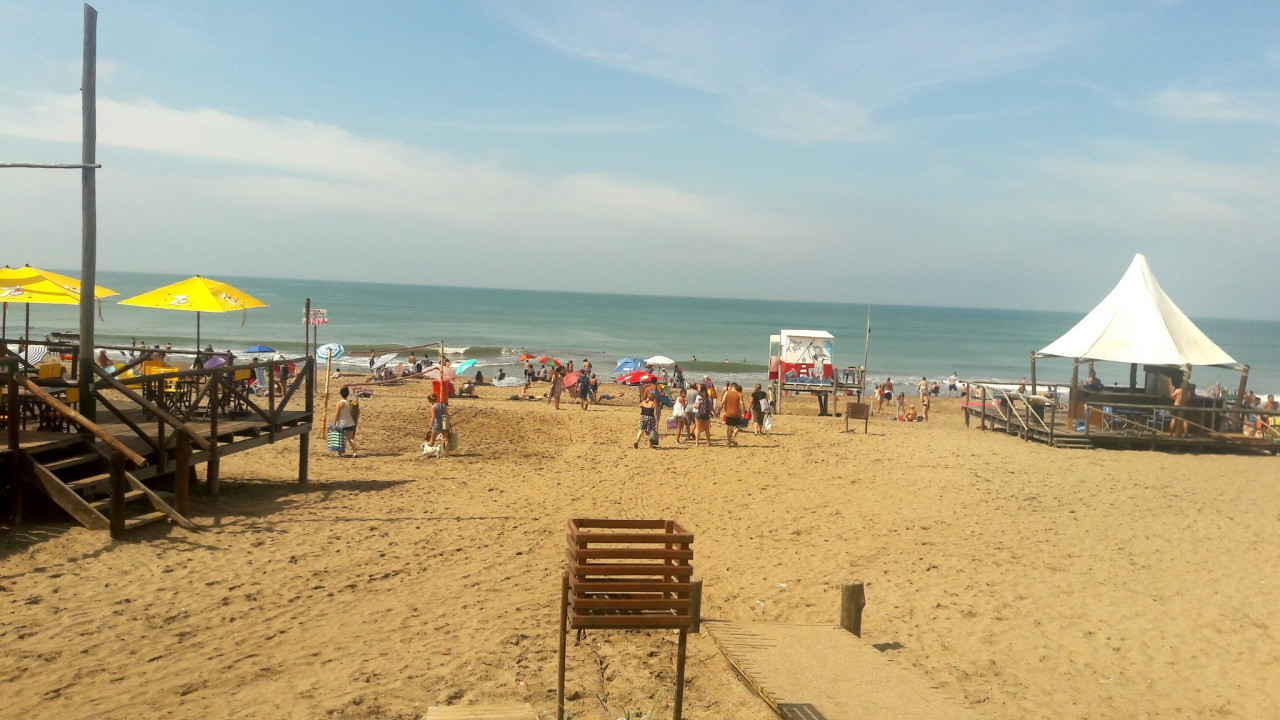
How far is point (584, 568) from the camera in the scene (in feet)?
15.8

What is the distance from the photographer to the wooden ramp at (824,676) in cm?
518

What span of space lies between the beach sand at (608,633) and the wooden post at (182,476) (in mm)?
281

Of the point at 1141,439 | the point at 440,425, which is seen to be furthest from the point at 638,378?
the point at 1141,439

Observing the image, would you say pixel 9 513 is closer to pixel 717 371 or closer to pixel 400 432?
pixel 400 432

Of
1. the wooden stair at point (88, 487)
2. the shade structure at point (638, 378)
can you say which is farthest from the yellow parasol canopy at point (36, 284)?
the shade structure at point (638, 378)

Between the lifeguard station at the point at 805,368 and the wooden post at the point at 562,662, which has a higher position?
the lifeguard station at the point at 805,368

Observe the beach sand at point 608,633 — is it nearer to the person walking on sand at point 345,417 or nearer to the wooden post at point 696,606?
the wooden post at point 696,606

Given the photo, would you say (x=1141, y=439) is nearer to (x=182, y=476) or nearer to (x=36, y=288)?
(x=182, y=476)

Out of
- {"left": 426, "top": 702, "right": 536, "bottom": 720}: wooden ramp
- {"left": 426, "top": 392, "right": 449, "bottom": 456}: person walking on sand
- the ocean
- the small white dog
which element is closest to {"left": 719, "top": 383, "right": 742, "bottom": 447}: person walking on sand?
{"left": 426, "top": 392, "right": 449, "bottom": 456}: person walking on sand

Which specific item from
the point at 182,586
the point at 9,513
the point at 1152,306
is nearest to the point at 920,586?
the point at 182,586

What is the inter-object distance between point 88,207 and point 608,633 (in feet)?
23.3

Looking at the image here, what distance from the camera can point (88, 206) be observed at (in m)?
8.98

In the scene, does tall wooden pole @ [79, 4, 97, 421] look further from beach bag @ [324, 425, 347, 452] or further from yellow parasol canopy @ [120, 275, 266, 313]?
beach bag @ [324, 425, 347, 452]

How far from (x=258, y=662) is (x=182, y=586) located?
1.74m
